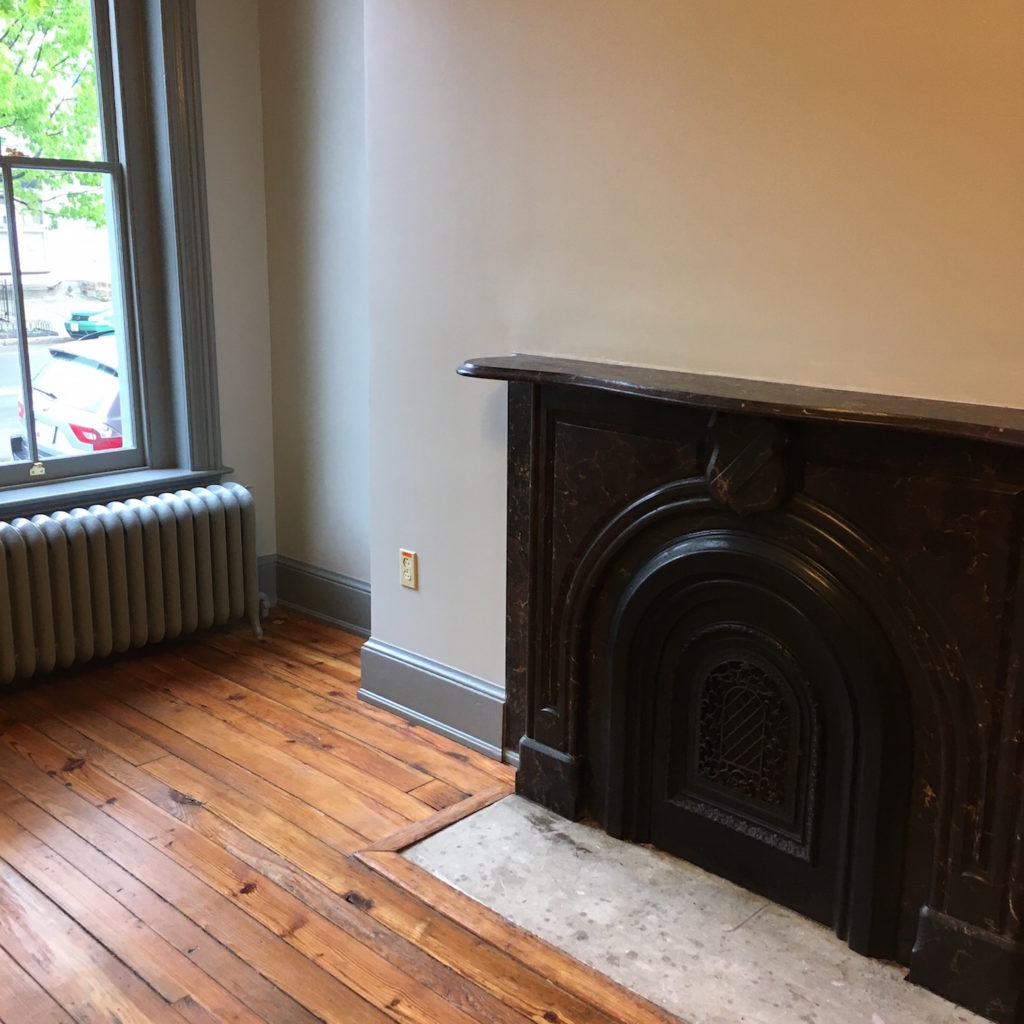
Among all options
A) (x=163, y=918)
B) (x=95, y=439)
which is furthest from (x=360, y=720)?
(x=95, y=439)

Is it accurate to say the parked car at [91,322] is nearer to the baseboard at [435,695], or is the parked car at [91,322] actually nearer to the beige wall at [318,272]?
the beige wall at [318,272]

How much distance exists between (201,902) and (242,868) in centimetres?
Answer: 15

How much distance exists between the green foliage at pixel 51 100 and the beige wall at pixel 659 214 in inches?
46.8

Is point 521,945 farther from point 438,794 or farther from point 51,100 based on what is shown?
point 51,100

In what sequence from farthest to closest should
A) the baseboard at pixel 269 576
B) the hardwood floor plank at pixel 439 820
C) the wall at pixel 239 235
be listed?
the baseboard at pixel 269 576
the wall at pixel 239 235
the hardwood floor plank at pixel 439 820

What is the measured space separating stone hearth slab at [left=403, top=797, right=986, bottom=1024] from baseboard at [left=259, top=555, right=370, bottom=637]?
1407 mm

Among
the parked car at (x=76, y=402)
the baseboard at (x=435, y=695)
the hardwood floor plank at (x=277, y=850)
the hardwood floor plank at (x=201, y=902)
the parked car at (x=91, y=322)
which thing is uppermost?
the parked car at (x=91, y=322)

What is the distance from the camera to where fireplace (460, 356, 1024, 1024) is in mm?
1892

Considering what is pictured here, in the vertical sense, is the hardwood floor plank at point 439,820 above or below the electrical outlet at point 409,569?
below

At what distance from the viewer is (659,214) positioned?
2.35 meters

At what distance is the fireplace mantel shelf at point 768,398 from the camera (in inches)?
68.9

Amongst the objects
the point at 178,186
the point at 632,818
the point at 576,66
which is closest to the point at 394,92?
the point at 576,66

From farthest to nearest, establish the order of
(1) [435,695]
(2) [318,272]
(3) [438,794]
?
(2) [318,272], (1) [435,695], (3) [438,794]

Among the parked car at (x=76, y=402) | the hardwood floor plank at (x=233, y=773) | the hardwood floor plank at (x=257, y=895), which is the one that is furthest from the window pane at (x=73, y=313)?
the hardwood floor plank at (x=257, y=895)
